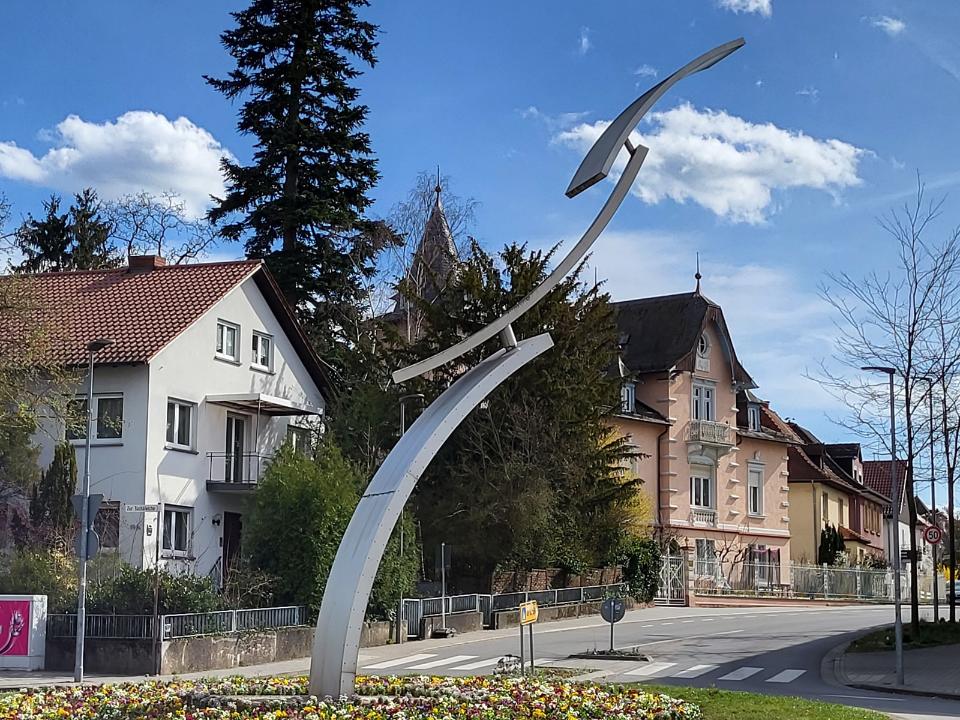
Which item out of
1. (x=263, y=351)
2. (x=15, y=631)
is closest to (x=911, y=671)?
(x=15, y=631)

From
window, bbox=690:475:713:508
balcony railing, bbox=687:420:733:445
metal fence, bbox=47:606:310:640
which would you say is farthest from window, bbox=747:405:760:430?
metal fence, bbox=47:606:310:640

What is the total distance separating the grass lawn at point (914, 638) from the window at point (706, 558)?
74.2 ft

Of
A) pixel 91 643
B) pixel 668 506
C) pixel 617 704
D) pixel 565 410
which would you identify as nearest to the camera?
pixel 617 704

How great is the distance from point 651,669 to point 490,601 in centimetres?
1454

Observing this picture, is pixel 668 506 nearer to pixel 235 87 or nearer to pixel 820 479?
pixel 820 479

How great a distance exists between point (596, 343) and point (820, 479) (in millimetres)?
34238

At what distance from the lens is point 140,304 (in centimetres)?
3972

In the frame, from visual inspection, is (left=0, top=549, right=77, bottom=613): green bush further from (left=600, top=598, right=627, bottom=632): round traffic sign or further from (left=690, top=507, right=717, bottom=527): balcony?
(left=690, top=507, right=717, bottom=527): balcony

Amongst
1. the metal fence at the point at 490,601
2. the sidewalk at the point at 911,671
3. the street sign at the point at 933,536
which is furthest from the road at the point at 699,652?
the street sign at the point at 933,536

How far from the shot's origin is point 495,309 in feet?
141

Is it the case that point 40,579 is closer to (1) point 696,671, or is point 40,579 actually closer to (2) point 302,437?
(1) point 696,671

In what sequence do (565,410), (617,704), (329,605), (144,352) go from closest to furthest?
(329,605)
(617,704)
(144,352)
(565,410)

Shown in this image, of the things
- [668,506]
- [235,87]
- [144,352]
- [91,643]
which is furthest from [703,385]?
[91,643]

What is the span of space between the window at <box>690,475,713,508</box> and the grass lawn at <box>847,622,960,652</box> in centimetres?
2660
